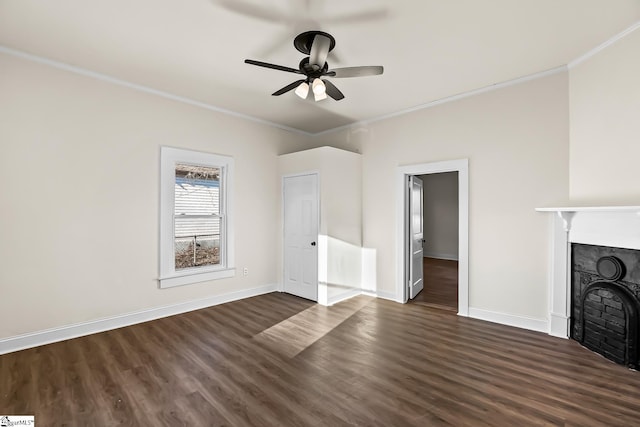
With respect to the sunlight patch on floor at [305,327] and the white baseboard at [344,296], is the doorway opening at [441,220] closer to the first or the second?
the white baseboard at [344,296]

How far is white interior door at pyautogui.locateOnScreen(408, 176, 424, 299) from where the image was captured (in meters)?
4.76

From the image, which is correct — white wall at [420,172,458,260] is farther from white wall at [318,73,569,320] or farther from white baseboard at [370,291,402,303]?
white wall at [318,73,569,320]

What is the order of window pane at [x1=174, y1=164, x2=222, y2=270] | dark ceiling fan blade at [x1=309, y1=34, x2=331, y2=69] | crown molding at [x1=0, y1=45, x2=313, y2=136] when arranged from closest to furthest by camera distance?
dark ceiling fan blade at [x1=309, y1=34, x2=331, y2=69], crown molding at [x1=0, y1=45, x2=313, y2=136], window pane at [x1=174, y1=164, x2=222, y2=270]

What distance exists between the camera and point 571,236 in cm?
324

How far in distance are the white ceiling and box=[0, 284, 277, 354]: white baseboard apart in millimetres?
2888

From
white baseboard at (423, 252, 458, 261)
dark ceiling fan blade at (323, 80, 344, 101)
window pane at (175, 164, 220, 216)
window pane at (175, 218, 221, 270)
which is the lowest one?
white baseboard at (423, 252, 458, 261)

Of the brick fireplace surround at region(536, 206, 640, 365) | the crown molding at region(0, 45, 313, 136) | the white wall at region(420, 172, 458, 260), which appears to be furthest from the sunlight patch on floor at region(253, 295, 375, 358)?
the white wall at region(420, 172, 458, 260)

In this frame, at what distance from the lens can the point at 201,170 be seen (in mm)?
4488

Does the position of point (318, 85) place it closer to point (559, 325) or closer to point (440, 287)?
point (559, 325)

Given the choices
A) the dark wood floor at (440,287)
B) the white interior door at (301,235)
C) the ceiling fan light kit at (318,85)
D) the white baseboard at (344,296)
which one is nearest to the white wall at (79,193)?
the white interior door at (301,235)

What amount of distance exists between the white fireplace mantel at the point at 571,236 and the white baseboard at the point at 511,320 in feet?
0.35

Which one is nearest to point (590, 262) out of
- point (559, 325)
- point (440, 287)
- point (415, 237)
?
point (559, 325)

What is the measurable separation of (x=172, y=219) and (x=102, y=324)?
4.77ft

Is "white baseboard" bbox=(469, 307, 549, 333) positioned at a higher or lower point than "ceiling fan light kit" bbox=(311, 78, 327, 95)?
lower
